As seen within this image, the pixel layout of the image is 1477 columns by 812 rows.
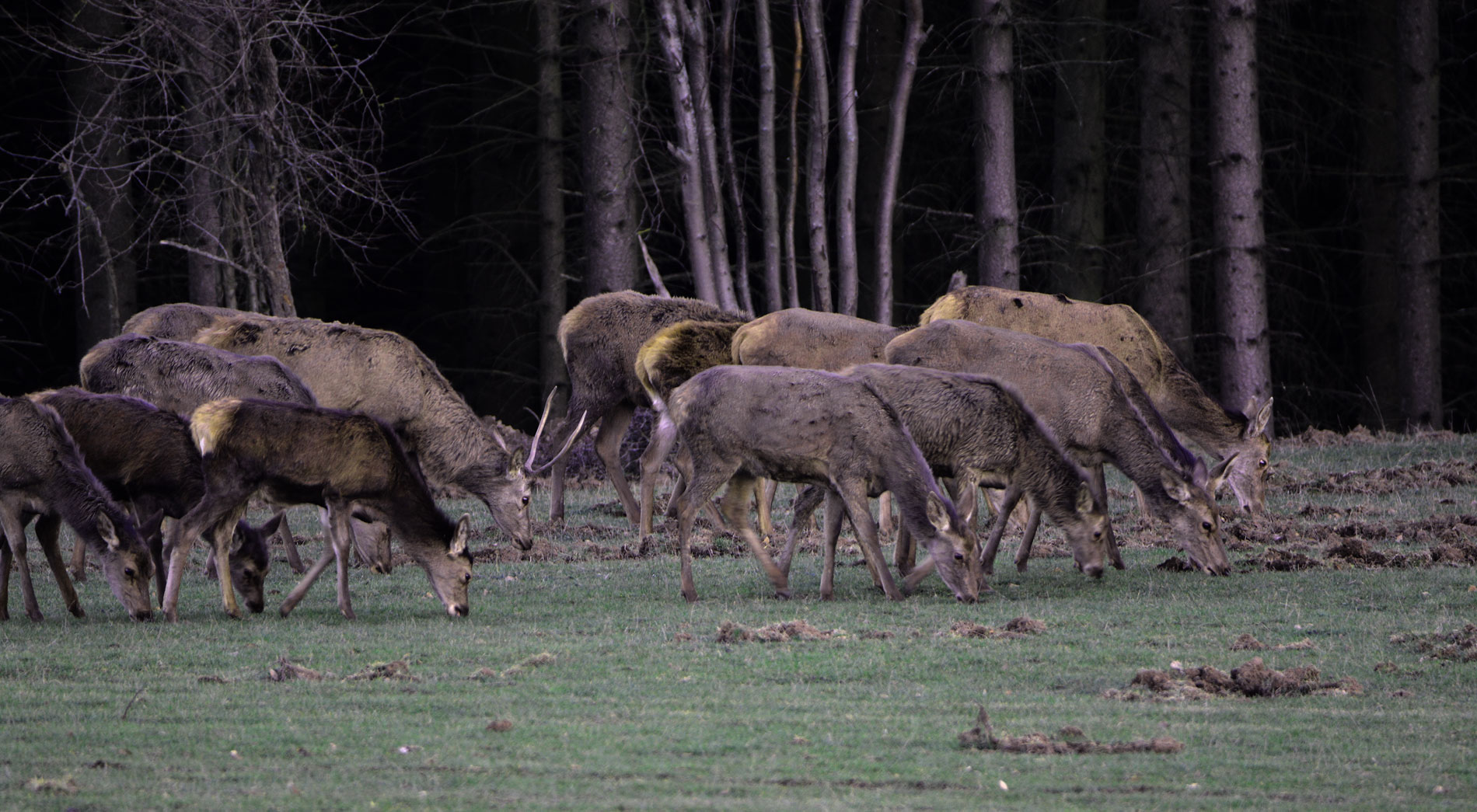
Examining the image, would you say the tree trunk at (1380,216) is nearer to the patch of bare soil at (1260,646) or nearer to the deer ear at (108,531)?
the patch of bare soil at (1260,646)

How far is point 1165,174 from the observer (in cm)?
2423

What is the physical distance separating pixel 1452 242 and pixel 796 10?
13951 mm

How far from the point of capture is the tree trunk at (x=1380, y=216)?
2659 centimetres

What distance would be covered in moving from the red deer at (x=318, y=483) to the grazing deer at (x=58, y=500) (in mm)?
240

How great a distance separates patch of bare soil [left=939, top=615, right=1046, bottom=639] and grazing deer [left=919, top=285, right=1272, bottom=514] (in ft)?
18.3

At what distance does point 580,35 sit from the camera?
21.7m

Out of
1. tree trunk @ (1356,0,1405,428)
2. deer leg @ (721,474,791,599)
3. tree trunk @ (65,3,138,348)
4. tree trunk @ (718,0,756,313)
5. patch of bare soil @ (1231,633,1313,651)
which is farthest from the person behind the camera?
tree trunk @ (1356,0,1405,428)

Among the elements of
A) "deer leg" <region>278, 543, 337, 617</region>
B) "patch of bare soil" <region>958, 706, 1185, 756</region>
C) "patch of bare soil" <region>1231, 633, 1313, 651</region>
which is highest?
"deer leg" <region>278, 543, 337, 617</region>

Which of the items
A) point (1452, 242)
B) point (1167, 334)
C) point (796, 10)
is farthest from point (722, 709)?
point (1452, 242)

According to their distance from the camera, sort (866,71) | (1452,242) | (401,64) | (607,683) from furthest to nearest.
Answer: (401,64), (1452,242), (866,71), (607,683)

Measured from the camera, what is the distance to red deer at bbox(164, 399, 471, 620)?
401 inches

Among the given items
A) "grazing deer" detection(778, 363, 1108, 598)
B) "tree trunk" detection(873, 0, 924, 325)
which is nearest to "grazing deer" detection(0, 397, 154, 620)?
"grazing deer" detection(778, 363, 1108, 598)

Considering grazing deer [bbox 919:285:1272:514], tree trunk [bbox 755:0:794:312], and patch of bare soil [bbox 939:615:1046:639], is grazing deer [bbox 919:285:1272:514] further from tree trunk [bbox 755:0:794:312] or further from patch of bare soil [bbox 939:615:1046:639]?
patch of bare soil [bbox 939:615:1046:639]

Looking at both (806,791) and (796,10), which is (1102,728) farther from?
(796,10)
